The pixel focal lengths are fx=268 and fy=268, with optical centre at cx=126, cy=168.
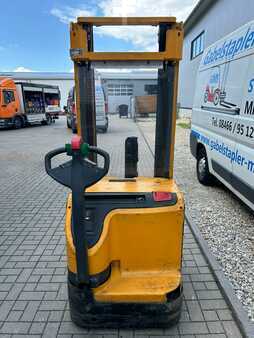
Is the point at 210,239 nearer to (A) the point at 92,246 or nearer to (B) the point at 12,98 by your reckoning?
(A) the point at 92,246

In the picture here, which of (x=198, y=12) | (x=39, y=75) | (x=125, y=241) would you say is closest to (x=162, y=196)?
(x=125, y=241)

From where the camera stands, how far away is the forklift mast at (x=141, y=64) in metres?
2.30

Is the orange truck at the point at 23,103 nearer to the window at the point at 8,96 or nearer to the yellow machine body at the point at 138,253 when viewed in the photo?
the window at the point at 8,96

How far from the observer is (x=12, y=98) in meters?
17.1

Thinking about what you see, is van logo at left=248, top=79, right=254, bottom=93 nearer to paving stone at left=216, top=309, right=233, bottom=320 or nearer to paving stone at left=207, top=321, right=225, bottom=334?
paving stone at left=216, top=309, right=233, bottom=320

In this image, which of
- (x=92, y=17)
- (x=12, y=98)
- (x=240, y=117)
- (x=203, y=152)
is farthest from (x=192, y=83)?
(x=92, y=17)

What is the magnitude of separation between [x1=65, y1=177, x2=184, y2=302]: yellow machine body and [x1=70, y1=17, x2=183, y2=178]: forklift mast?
2.15 feet

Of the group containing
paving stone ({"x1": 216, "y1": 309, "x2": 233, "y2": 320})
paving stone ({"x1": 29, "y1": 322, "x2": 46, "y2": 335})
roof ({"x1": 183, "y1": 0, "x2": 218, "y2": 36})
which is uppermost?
roof ({"x1": 183, "y1": 0, "x2": 218, "y2": 36})

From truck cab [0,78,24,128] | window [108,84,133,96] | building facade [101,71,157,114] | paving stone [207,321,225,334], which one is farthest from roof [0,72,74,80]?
paving stone [207,321,225,334]

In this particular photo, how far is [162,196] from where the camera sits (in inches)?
87.3

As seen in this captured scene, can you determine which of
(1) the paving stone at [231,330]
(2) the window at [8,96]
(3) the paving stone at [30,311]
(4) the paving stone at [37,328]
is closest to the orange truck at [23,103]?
(2) the window at [8,96]

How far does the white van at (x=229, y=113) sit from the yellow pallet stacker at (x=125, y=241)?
1.90 metres

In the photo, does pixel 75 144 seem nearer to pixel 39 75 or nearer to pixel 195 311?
pixel 195 311

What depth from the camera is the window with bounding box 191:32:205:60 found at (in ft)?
62.5
